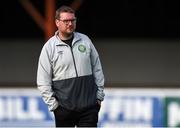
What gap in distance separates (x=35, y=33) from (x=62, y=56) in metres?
9.50

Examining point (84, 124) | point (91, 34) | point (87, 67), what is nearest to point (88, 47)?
point (87, 67)

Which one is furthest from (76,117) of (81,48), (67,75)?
(81,48)

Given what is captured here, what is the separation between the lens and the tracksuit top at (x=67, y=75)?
482 cm

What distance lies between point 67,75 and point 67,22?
14.2 inches

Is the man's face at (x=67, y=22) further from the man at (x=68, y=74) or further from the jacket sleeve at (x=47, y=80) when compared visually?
the jacket sleeve at (x=47, y=80)

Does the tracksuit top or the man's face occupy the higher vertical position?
the man's face

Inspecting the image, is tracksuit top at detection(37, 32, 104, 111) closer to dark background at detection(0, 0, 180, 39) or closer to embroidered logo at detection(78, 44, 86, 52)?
embroidered logo at detection(78, 44, 86, 52)

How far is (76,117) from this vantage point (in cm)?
493

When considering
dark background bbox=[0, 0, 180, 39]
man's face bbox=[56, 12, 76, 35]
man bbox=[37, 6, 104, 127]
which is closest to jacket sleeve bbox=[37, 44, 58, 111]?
man bbox=[37, 6, 104, 127]

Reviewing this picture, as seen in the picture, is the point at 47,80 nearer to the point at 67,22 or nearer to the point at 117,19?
the point at 67,22

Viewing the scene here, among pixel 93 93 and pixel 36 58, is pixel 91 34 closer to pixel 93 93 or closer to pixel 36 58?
pixel 36 58

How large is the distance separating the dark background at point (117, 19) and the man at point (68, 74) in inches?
358

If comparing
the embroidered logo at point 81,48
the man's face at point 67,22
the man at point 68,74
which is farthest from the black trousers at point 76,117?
the man's face at point 67,22

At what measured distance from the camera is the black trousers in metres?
4.88
